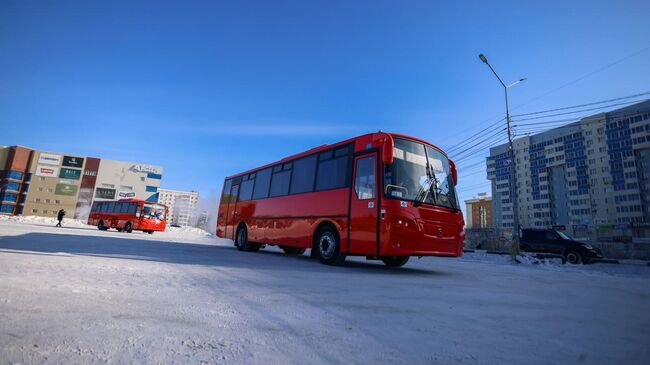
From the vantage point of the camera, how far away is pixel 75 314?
2301mm

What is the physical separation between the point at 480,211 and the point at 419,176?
13712cm

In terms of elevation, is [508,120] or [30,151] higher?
[30,151]

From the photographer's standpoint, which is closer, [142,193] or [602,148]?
[602,148]

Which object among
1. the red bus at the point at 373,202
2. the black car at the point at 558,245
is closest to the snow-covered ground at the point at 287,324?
the red bus at the point at 373,202

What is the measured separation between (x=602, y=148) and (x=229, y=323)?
95359 mm

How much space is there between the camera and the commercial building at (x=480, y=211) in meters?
128

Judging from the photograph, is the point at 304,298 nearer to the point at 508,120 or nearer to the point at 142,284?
the point at 142,284

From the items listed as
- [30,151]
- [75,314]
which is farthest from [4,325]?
[30,151]

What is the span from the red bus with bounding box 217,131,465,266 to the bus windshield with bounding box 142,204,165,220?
21810 mm

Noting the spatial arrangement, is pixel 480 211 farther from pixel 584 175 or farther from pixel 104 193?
pixel 104 193

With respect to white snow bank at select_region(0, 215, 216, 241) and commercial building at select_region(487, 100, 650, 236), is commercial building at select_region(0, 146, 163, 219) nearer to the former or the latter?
white snow bank at select_region(0, 215, 216, 241)

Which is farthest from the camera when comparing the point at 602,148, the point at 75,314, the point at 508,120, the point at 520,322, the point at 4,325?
the point at 602,148

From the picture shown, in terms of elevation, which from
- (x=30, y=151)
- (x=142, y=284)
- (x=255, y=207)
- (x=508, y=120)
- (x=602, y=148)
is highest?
(x=602, y=148)

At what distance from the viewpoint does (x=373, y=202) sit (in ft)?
23.2
